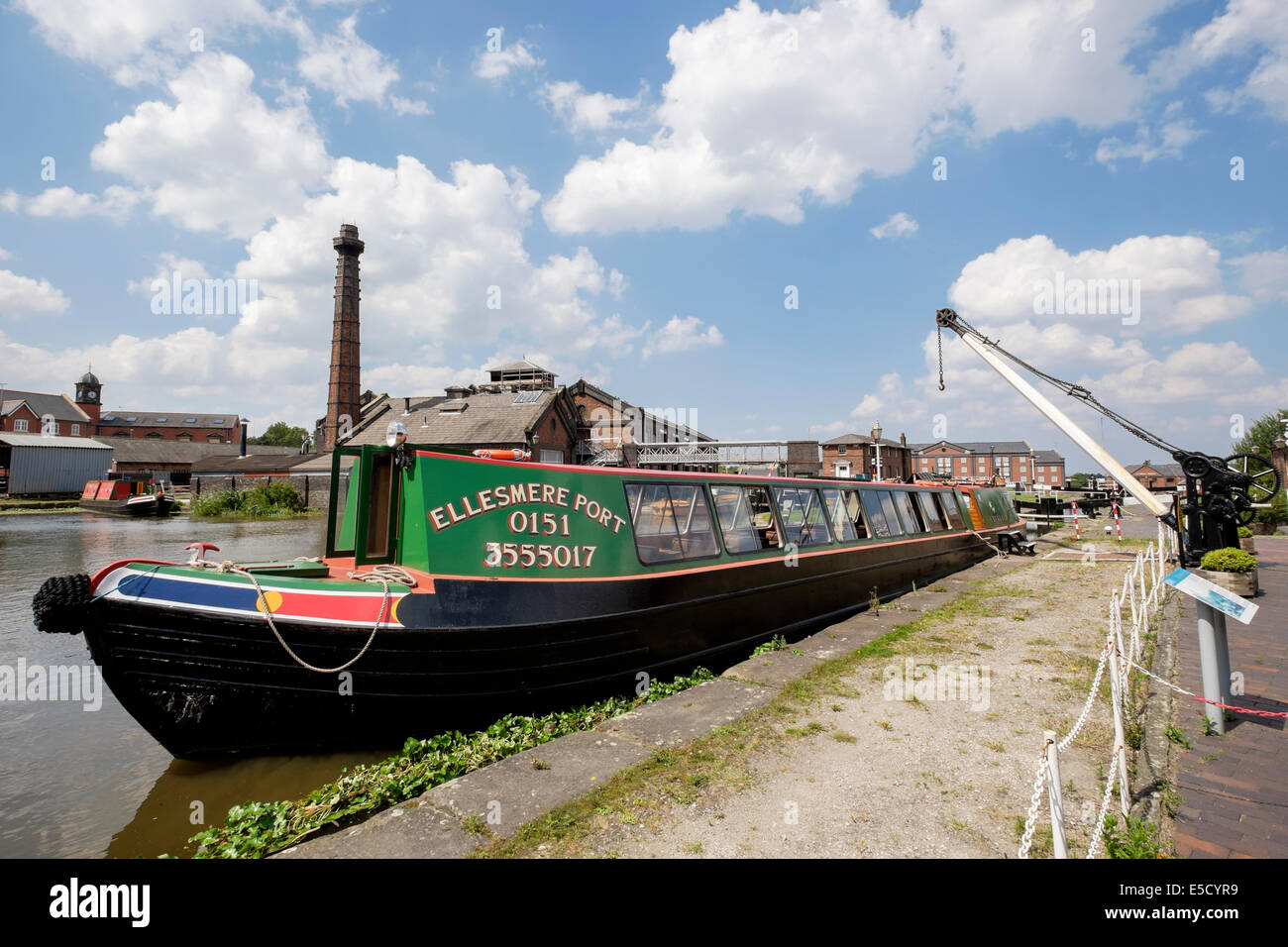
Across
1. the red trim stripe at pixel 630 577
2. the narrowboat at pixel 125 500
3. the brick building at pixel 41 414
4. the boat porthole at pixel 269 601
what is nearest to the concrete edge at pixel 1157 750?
the red trim stripe at pixel 630 577

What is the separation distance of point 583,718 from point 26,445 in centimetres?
5547

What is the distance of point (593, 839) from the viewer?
115 inches

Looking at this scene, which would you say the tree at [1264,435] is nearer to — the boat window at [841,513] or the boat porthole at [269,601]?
the boat window at [841,513]

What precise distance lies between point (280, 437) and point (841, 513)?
397 feet

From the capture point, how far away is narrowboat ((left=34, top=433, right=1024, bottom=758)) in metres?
4.29

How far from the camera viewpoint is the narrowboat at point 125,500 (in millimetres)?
33094

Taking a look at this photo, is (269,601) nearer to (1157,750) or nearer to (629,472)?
(629,472)

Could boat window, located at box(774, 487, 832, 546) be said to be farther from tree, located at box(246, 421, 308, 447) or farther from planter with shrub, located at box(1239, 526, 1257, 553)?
tree, located at box(246, 421, 308, 447)

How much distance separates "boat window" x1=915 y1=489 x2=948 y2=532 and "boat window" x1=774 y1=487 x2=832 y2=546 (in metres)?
4.79

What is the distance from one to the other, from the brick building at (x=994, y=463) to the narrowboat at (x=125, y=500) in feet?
296
